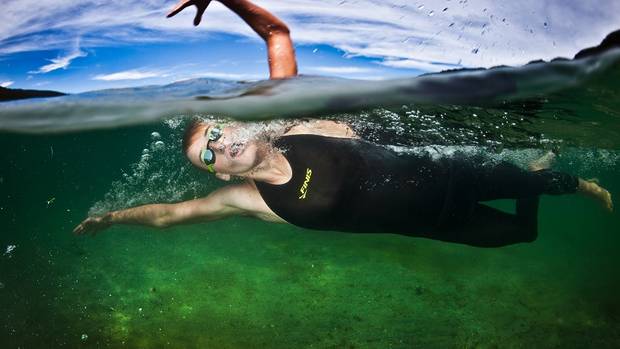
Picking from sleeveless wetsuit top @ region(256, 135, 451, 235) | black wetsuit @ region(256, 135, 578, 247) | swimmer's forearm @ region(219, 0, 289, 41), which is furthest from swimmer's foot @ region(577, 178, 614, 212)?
swimmer's forearm @ region(219, 0, 289, 41)

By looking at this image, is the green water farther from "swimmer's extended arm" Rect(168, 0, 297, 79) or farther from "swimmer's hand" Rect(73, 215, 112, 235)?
"swimmer's extended arm" Rect(168, 0, 297, 79)

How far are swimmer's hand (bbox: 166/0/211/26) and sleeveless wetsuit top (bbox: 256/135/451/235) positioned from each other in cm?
223

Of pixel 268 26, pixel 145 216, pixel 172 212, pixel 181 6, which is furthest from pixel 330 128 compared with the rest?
pixel 181 6

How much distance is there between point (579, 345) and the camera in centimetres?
827

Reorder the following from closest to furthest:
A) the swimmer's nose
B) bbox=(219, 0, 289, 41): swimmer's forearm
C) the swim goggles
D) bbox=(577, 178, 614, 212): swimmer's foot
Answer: bbox=(219, 0, 289, 41): swimmer's forearm → the swim goggles → the swimmer's nose → bbox=(577, 178, 614, 212): swimmer's foot

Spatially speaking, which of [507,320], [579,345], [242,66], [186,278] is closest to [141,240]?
[186,278]

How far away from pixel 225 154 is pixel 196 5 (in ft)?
7.32

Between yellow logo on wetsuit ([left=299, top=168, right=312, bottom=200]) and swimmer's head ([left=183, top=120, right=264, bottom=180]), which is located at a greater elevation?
swimmer's head ([left=183, top=120, right=264, bottom=180])

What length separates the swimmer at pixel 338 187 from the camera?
531 cm

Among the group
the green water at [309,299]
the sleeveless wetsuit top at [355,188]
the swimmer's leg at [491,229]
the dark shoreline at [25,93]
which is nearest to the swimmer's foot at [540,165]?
the swimmer's leg at [491,229]

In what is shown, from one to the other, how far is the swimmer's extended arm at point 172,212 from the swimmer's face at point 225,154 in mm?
575

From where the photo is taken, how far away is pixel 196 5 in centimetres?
454

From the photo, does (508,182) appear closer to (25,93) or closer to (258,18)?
(258,18)

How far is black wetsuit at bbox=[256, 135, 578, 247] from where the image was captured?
5.32m
